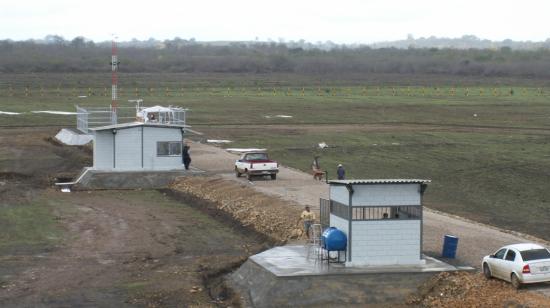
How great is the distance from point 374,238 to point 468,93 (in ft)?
355

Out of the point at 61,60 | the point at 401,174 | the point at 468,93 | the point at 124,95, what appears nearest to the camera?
the point at 401,174

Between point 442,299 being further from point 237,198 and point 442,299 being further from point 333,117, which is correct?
point 333,117

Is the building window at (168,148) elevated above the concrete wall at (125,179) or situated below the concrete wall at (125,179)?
above

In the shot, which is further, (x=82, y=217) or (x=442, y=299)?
(x=82, y=217)

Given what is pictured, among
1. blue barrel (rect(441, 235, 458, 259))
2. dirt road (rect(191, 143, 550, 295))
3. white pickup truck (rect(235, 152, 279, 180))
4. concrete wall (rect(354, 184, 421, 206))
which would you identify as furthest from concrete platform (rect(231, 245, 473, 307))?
white pickup truck (rect(235, 152, 279, 180))

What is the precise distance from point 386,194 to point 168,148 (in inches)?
1074

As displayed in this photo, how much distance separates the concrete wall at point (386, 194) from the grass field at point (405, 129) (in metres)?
11.0

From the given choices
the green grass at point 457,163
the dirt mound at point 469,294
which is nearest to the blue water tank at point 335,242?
the dirt mound at point 469,294

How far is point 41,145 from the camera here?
225 feet

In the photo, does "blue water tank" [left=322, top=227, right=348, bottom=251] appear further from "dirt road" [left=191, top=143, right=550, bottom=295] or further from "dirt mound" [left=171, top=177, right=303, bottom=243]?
"dirt mound" [left=171, top=177, right=303, bottom=243]

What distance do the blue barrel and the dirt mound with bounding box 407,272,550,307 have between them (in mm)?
2132

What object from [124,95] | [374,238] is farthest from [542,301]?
[124,95]

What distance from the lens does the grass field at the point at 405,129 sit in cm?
5197

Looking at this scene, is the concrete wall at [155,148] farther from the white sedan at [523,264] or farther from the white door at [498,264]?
the white sedan at [523,264]
